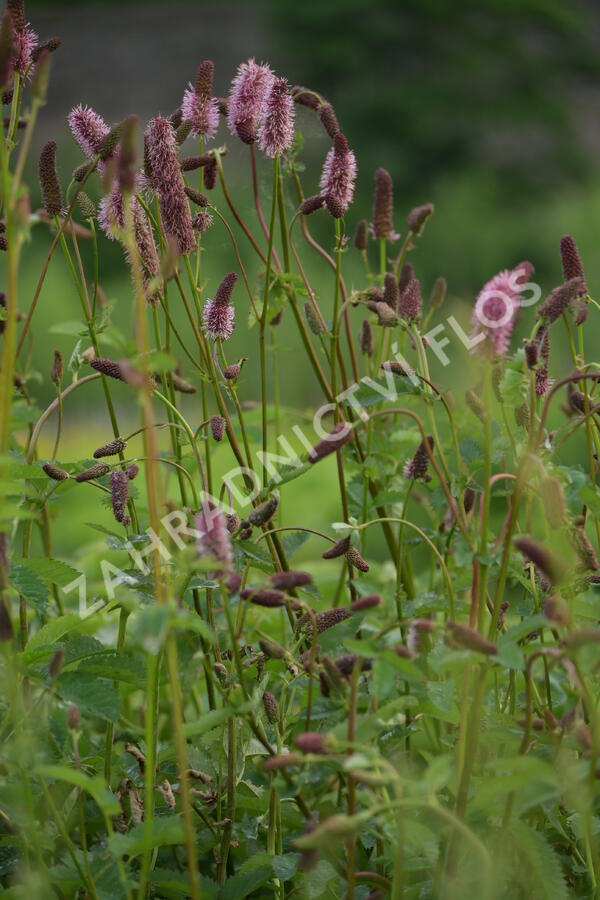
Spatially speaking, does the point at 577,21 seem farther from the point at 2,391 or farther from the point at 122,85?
the point at 2,391

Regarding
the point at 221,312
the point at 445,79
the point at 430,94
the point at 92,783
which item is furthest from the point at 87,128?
the point at 445,79

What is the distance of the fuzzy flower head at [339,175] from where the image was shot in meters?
0.80

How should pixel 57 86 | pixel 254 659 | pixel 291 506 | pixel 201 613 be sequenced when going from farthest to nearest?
pixel 57 86
pixel 291 506
pixel 201 613
pixel 254 659

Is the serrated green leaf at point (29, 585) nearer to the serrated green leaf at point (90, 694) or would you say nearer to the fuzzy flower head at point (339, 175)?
the serrated green leaf at point (90, 694)

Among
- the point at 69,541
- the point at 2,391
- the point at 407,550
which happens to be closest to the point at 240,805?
the point at 407,550

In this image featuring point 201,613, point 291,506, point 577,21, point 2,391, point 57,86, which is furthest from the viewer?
point 57,86

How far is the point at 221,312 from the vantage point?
0.79 m

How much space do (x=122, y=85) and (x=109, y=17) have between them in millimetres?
619

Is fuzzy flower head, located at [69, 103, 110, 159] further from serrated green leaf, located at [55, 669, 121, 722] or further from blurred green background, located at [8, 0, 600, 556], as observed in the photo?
blurred green background, located at [8, 0, 600, 556]

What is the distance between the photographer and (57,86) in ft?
24.7

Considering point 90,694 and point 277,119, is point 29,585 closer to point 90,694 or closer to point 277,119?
point 90,694

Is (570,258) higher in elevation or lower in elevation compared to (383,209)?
lower

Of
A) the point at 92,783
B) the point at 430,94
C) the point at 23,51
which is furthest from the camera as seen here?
the point at 430,94

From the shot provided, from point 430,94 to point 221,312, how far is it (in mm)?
5630
